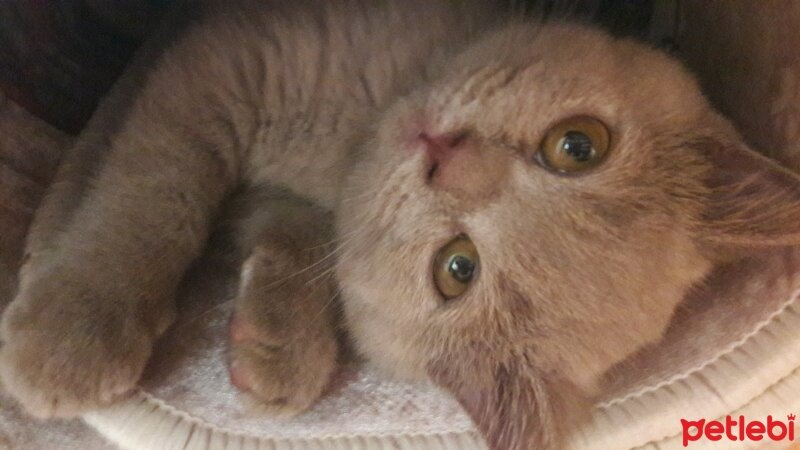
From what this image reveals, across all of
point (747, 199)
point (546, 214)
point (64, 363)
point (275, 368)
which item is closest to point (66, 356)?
point (64, 363)

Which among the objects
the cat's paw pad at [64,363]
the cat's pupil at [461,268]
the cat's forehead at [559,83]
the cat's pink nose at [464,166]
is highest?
the cat's forehead at [559,83]

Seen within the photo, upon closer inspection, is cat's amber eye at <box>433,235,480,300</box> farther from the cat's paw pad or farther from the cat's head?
the cat's paw pad

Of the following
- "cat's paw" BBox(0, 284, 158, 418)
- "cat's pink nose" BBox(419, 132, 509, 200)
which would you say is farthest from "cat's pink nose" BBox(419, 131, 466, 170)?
"cat's paw" BBox(0, 284, 158, 418)

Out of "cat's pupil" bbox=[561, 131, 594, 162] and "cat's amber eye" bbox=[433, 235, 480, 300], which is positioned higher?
"cat's pupil" bbox=[561, 131, 594, 162]

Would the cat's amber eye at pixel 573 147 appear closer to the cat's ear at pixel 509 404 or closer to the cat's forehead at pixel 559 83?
the cat's forehead at pixel 559 83

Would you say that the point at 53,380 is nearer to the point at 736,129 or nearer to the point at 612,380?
the point at 612,380

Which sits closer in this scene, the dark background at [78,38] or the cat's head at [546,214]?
the cat's head at [546,214]

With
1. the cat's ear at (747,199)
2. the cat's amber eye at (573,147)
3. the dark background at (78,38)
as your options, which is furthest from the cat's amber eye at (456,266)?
the dark background at (78,38)
